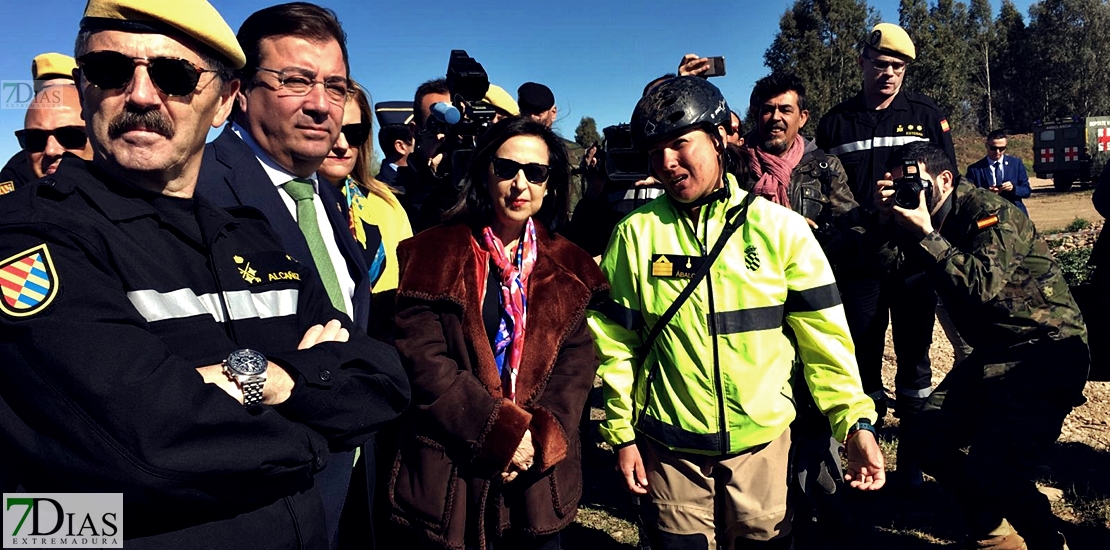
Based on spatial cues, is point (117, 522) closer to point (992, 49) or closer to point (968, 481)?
point (968, 481)

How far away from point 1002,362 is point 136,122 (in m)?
3.72

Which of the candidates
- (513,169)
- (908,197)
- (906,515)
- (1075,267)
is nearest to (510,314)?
(513,169)

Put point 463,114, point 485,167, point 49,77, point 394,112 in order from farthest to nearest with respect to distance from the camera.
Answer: point 394,112
point 49,77
point 463,114
point 485,167

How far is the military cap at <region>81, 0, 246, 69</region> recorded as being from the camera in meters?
1.63

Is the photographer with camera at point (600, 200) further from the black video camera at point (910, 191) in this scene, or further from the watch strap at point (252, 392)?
the watch strap at point (252, 392)

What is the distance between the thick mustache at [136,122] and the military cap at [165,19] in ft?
0.64

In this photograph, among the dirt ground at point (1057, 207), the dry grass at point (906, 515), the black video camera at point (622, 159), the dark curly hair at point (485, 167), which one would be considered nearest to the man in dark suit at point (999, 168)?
the dirt ground at point (1057, 207)

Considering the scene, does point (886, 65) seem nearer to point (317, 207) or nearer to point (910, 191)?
point (910, 191)

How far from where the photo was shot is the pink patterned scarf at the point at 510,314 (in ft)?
8.87

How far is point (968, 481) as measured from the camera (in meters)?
3.44

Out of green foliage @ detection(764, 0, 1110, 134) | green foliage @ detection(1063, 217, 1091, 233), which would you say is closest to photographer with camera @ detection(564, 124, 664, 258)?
green foliage @ detection(1063, 217, 1091, 233)

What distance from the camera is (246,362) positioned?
1565mm

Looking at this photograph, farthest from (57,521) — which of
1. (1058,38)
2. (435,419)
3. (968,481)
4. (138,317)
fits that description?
(1058,38)

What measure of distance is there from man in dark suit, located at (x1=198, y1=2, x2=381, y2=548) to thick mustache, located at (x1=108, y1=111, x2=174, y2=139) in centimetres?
57
